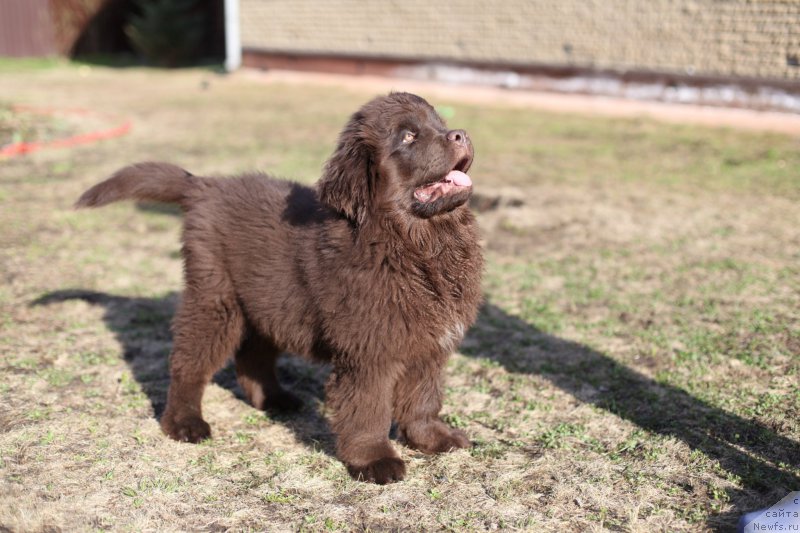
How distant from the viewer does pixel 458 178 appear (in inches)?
142

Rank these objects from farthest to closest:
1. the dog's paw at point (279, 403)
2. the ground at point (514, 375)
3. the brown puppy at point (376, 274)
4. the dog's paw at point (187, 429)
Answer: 1. the dog's paw at point (279, 403)
2. the dog's paw at point (187, 429)
3. the brown puppy at point (376, 274)
4. the ground at point (514, 375)

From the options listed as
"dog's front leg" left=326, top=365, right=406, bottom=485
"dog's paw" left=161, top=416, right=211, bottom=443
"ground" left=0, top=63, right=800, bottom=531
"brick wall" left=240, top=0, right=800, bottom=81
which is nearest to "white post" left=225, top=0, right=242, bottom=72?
"brick wall" left=240, top=0, right=800, bottom=81

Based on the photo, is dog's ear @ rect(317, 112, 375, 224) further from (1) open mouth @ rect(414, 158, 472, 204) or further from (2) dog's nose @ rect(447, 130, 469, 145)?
(2) dog's nose @ rect(447, 130, 469, 145)

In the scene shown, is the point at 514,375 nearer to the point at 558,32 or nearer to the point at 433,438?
the point at 433,438

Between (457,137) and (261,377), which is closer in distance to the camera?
(457,137)

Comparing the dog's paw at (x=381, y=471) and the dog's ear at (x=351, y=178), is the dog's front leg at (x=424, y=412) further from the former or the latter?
the dog's ear at (x=351, y=178)

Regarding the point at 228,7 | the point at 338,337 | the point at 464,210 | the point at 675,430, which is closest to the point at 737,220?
the point at 675,430

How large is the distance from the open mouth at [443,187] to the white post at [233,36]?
18.3 meters

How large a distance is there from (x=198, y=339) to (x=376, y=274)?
1.20 meters

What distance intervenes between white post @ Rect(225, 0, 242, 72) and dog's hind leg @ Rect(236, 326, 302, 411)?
57.6ft

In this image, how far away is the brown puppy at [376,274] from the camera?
3.57m

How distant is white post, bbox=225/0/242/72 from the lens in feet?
66.9

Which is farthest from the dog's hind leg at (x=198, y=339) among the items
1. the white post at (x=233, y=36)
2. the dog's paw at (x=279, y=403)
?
the white post at (x=233, y=36)

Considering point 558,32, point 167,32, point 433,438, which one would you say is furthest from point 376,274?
point 167,32
